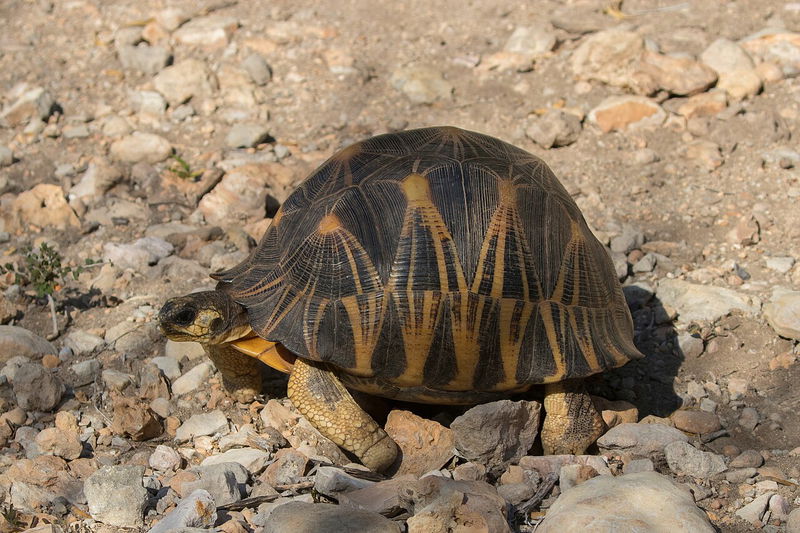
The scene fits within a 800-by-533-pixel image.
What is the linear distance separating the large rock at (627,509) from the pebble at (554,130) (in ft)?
11.4

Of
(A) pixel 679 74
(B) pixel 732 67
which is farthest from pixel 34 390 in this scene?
(B) pixel 732 67

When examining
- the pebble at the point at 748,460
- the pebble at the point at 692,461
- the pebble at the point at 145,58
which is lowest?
the pebble at the point at 748,460

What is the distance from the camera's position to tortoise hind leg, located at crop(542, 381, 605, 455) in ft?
12.4

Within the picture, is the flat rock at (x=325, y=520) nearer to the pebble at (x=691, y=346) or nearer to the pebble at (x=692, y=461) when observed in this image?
the pebble at (x=692, y=461)

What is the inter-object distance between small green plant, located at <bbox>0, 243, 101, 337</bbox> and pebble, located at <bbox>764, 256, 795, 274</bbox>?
4.04 meters

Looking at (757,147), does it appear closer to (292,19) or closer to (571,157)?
(571,157)

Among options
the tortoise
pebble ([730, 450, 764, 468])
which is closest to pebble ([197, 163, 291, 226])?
the tortoise

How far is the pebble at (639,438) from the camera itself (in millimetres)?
3707

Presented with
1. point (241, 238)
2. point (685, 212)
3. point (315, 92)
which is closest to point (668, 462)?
point (685, 212)

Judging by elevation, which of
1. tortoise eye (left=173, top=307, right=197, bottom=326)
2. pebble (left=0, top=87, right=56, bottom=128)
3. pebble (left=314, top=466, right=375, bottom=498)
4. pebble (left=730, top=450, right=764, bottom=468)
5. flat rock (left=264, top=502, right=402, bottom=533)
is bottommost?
pebble (left=730, top=450, right=764, bottom=468)

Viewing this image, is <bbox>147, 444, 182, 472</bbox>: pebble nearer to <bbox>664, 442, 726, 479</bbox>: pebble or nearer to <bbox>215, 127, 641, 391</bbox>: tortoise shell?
<bbox>215, 127, 641, 391</bbox>: tortoise shell

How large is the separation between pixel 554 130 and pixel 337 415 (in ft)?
10.8

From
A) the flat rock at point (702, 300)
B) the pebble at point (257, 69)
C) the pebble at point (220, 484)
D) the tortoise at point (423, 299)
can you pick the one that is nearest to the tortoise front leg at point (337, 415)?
the tortoise at point (423, 299)

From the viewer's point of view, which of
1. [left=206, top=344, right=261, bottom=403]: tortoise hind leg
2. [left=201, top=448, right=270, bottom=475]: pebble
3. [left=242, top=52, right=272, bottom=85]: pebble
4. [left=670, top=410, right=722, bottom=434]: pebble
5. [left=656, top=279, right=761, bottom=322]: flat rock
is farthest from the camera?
[left=242, top=52, right=272, bottom=85]: pebble
